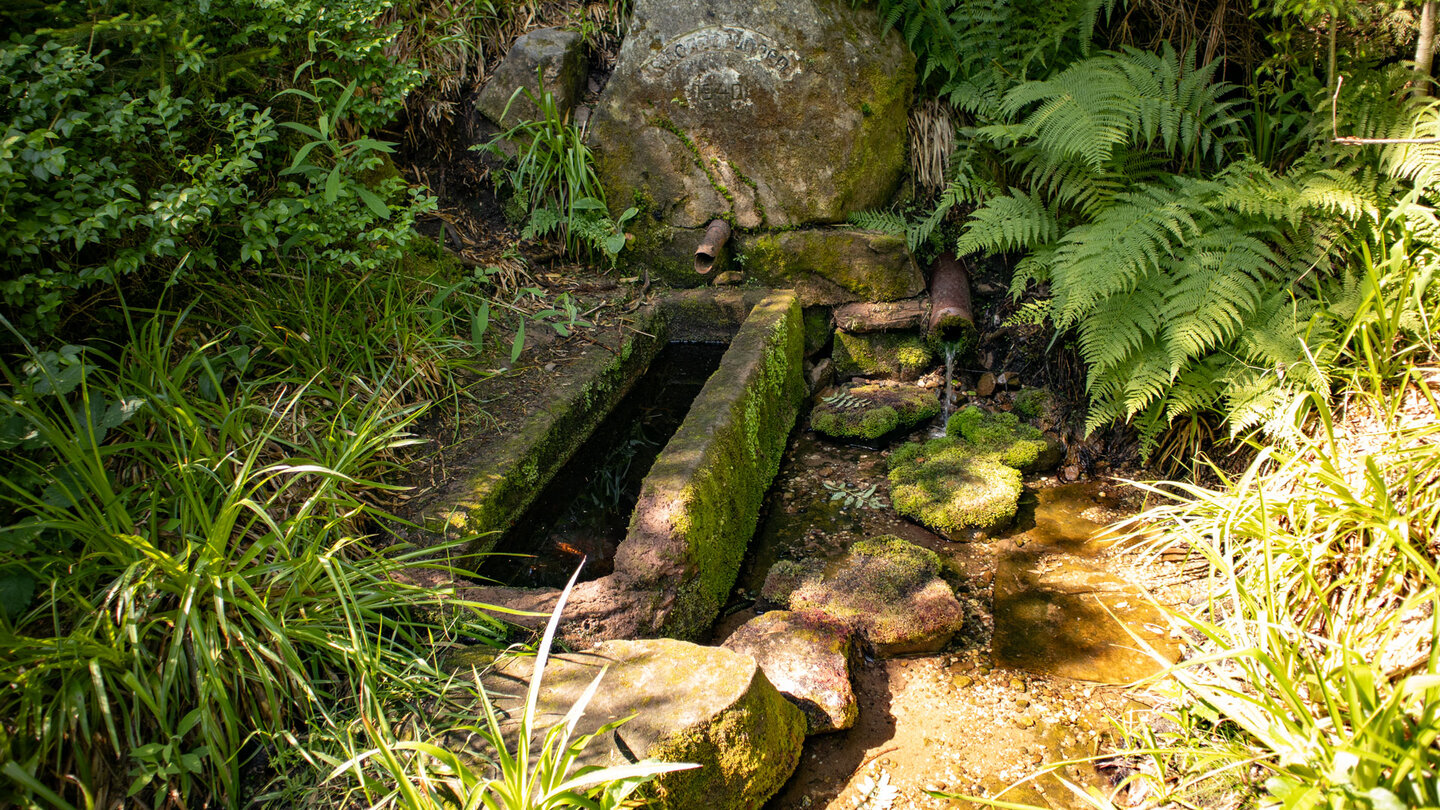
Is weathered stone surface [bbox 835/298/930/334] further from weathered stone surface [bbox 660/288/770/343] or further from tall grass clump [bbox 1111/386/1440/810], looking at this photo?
tall grass clump [bbox 1111/386/1440/810]

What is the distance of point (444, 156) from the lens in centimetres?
426

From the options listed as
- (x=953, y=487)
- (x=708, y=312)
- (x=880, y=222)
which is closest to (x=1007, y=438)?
(x=953, y=487)

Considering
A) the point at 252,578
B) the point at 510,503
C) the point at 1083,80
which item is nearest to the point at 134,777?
the point at 252,578

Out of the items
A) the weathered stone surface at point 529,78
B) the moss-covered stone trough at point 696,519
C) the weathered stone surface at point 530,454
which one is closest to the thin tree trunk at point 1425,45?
the moss-covered stone trough at point 696,519

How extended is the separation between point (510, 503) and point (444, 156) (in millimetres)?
2536

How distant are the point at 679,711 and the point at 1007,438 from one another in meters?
2.27

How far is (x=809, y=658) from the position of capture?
221 cm

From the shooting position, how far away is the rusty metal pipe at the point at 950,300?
3.72 metres

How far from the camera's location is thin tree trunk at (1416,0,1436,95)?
273 cm

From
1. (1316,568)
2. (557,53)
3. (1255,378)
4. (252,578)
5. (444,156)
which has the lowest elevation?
(252,578)

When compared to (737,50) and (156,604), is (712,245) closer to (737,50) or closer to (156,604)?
(737,50)

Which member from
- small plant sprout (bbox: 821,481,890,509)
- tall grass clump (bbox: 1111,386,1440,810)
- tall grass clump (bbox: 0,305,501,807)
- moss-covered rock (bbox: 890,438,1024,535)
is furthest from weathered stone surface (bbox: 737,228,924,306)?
tall grass clump (bbox: 0,305,501,807)

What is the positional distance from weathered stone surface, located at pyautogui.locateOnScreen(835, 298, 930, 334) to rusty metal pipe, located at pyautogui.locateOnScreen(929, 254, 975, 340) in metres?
0.08

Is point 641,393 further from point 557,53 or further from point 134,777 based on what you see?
point 134,777
